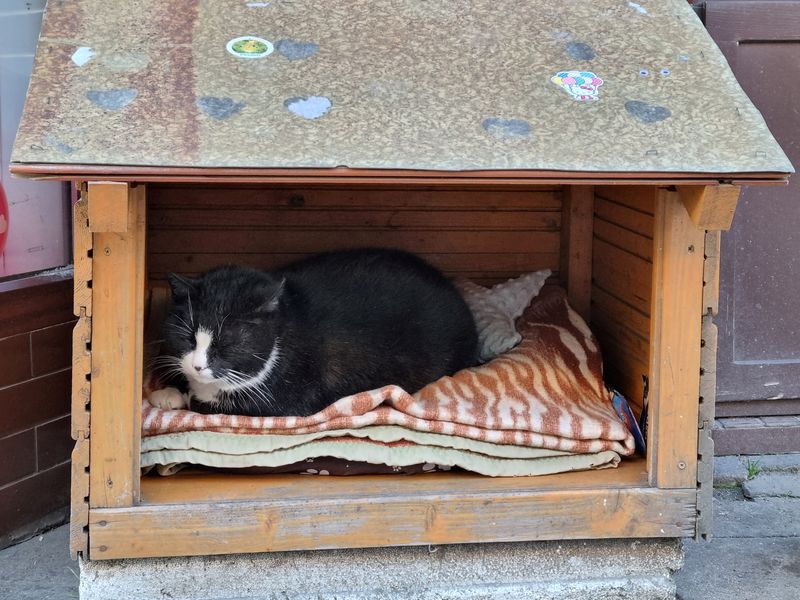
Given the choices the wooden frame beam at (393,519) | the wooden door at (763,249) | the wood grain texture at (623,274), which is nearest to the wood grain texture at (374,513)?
the wooden frame beam at (393,519)

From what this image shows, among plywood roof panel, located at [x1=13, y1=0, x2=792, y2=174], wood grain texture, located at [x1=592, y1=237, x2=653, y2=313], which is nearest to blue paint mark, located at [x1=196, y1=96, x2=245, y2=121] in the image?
plywood roof panel, located at [x1=13, y1=0, x2=792, y2=174]

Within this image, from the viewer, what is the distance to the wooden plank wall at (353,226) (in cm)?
351

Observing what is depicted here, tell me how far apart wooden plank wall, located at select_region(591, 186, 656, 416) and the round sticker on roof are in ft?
4.02

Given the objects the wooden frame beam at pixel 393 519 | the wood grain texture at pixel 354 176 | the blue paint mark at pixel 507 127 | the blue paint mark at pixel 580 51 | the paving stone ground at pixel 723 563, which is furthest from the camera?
the paving stone ground at pixel 723 563

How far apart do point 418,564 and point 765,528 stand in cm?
141

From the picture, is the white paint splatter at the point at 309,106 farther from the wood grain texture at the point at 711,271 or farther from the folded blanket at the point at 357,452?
the wood grain texture at the point at 711,271

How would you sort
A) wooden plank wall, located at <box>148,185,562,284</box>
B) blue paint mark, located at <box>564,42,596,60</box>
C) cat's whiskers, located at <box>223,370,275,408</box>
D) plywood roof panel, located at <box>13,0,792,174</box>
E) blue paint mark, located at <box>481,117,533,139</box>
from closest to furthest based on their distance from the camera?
plywood roof panel, located at <box>13,0,792,174</box>, blue paint mark, located at <box>481,117,533,139</box>, blue paint mark, located at <box>564,42,596,60</box>, cat's whiskers, located at <box>223,370,275,408</box>, wooden plank wall, located at <box>148,185,562,284</box>

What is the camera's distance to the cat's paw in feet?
9.20

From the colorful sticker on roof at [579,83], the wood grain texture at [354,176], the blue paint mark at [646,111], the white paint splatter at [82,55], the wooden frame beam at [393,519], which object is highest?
the white paint splatter at [82,55]

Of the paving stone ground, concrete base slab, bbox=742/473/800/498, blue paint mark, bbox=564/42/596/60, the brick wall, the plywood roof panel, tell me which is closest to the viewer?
the plywood roof panel

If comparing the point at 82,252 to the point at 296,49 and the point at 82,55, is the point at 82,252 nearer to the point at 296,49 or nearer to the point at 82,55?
the point at 82,55

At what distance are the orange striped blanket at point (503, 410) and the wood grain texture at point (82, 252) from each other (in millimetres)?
458

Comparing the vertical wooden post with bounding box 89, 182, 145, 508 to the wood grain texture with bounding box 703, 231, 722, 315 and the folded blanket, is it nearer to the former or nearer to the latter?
the folded blanket

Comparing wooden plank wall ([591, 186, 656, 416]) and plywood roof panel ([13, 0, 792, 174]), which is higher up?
plywood roof panel ([13, 0, 792, 174])
